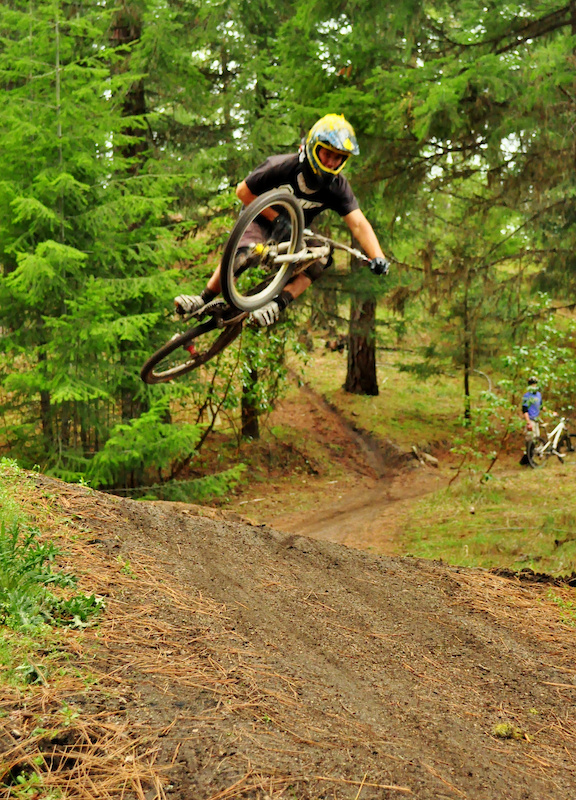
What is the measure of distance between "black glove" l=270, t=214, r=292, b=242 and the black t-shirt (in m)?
0.17

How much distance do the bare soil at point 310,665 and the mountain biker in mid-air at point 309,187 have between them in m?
1.87

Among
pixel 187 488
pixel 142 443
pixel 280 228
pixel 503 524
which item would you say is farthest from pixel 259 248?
pixel 503 524

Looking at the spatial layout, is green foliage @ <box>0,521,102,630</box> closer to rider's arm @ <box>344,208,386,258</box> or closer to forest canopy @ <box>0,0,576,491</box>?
rider's arm @ <box>344,208,386,258</box>

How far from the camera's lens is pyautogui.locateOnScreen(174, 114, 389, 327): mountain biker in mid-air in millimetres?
4637

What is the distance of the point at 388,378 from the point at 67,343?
13972mm

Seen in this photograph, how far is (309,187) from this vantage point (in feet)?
16.4

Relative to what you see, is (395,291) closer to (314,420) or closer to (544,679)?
(314,420)

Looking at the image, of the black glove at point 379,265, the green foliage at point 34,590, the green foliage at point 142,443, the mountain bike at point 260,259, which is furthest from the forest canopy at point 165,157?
the green foliage at point 34,590

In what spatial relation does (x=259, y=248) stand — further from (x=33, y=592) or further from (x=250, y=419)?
(x=250, y=419)

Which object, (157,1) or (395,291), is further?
(395,291)

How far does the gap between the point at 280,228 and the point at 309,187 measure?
1.17 feet

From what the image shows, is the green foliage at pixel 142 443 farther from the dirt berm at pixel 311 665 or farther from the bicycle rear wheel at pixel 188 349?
the bicycle rear wheel at pixel 188 349

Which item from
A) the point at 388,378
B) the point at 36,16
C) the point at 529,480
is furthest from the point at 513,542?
the point at 388,378

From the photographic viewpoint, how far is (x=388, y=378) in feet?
72.4
